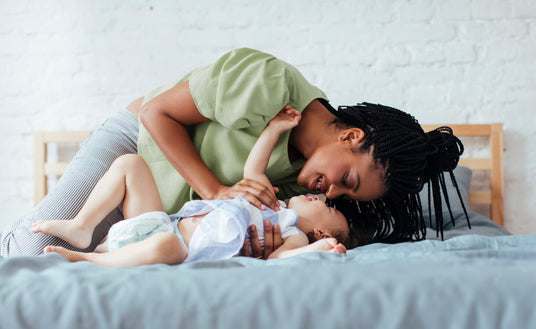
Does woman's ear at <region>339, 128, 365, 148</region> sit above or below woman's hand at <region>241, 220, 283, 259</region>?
above

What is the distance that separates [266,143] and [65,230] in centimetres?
51

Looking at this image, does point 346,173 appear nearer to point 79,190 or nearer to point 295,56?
point 79,190

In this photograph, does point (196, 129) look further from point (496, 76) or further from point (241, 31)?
point (496, 76)

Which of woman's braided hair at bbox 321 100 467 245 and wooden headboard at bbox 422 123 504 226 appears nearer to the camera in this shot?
woman's braided hair at bbox 321 100 467 245

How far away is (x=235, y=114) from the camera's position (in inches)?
45.2

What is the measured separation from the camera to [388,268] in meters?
0.61

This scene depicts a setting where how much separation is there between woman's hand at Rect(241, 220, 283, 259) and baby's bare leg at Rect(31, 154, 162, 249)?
0.25 meters

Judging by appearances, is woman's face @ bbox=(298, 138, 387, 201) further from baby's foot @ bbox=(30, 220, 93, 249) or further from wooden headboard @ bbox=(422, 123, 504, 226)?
wooden headboard @ bbox=(422, 123, 504, 226)

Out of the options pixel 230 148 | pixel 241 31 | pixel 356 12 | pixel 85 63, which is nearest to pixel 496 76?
pixel 356 12

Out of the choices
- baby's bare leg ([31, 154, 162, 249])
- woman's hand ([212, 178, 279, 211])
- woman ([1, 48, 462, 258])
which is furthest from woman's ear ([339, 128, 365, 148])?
baby's bare leg ([31, 154, 162, 249])

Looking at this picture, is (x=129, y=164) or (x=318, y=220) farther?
(x=318, y=220)

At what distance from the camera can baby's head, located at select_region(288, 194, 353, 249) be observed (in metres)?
1.22

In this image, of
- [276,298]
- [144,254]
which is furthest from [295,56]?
[276,298]

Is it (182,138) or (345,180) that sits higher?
(182,138)
